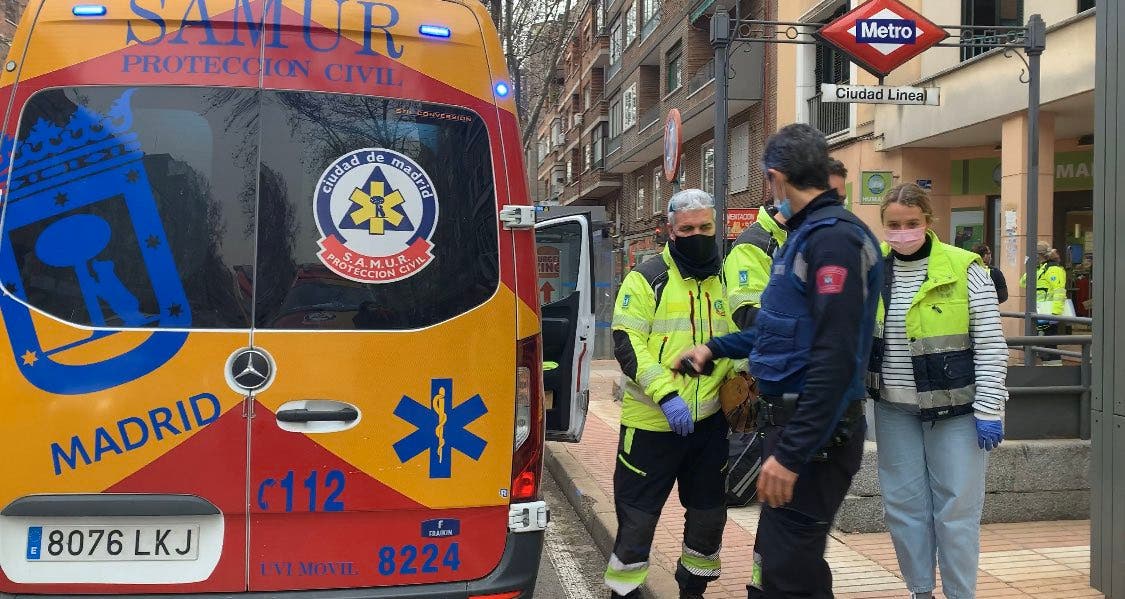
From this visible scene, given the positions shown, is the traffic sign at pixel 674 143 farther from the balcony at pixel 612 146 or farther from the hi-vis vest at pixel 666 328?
the balcony at pixel 612 146

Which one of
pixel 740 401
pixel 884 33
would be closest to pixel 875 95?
pixel 884 33

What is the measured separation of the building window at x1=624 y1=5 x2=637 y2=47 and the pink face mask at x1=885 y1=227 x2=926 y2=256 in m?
30.2

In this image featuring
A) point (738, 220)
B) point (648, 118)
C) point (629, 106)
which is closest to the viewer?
point (738, 220)

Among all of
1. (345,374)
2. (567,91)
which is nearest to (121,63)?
(345,374)

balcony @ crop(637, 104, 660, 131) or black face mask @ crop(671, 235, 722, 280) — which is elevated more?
balcony @ crop(637, 104, 660, 131)

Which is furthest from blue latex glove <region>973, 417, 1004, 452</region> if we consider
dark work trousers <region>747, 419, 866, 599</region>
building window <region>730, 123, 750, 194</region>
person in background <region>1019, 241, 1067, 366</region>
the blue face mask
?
building window <region>730, 123, 750, 194</region>

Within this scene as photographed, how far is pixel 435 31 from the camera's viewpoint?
3.00 metres

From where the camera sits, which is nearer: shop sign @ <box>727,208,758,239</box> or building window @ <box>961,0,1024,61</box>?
shop sign @ <box>727,208,758,239</box>

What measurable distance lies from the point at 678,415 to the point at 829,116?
16027 mm

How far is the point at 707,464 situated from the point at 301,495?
186 cm

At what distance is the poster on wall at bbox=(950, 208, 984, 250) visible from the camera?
15695 mm

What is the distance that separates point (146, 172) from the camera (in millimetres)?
2793

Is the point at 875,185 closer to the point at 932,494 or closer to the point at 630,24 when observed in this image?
the point at 932,494

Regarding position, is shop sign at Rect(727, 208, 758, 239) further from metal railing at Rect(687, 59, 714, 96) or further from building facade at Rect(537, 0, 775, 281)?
metal railing at Rect(687, 59, 714, 96)
